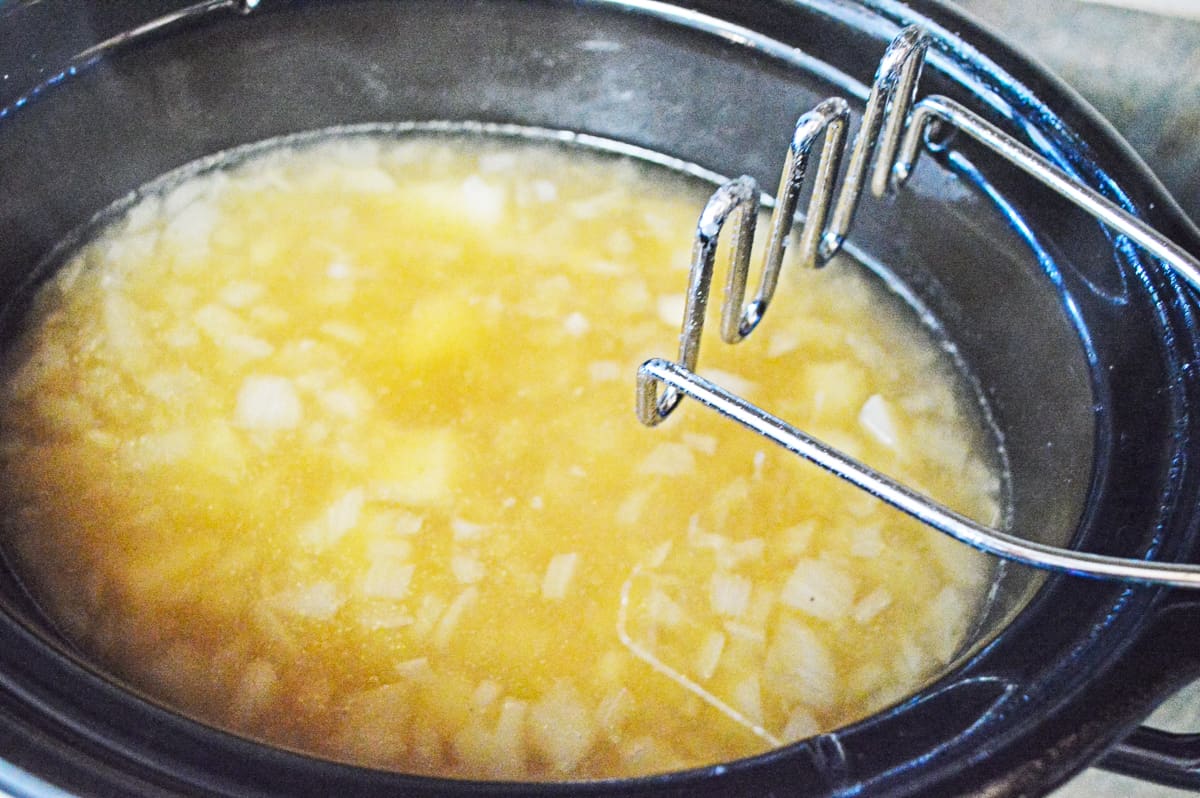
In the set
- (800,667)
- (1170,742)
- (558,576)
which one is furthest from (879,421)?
(1170,742)

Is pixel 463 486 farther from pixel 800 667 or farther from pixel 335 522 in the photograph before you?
pixel 800 667

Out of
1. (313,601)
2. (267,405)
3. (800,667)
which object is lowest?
(800,667)

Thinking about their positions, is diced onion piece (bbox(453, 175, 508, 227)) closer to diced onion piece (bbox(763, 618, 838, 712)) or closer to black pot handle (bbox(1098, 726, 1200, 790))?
diced onion piece (bbox(763, 618, 838, 712))

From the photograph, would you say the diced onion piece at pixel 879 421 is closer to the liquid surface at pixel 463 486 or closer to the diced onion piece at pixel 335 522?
the liquid surface at pixel 463 486

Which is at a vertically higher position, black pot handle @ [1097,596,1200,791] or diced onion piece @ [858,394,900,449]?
diced onion piece @ [858,394,900,449]

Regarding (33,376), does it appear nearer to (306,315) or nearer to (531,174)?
(306,315)

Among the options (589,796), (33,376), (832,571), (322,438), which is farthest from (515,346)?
(589,796)

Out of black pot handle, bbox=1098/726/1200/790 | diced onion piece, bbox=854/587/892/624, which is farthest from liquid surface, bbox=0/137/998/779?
black pot handle, bbox=1098/726/1200/790

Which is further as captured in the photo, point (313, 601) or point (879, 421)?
point (879, 421)
